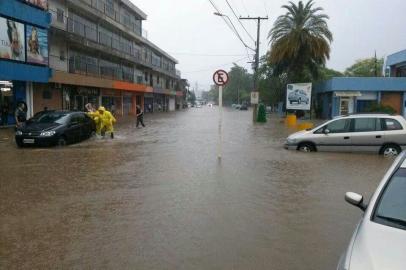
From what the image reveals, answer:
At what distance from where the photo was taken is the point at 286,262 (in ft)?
18.7

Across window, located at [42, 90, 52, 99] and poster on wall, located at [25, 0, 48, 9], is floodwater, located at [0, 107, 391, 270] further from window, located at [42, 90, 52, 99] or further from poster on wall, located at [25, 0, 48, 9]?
window, located at [42, 90, 52, 99]

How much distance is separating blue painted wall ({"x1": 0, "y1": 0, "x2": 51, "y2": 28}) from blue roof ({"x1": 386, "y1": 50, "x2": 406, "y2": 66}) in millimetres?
35117

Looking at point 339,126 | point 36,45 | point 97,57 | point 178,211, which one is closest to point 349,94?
point 97,57

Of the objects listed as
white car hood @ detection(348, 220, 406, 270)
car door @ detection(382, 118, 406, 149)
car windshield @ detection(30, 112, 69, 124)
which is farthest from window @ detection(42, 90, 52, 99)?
white car hood @ detection(348, 220, 406, 270)

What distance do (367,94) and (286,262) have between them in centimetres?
4557

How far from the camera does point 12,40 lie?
88.0ft

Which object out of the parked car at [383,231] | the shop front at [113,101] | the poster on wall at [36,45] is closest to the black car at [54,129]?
the poster on wall at [36,45]

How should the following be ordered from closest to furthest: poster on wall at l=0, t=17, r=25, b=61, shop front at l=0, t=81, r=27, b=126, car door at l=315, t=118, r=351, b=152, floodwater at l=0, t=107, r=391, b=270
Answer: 1. floodwater at l=0, t=107, r=391, b=270
2. car door at l=315, t=118, r=351, b=152
3. poster on wall at l=0, t=17, r=25, b=61
4. shop front at l=0, t=81, r=27, b=126

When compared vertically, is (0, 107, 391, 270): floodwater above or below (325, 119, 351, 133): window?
below

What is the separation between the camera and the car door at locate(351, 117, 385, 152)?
1656 cm

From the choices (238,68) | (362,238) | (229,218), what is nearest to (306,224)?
(229,218)

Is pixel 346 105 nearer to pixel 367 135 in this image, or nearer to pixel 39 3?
pixel 39 3

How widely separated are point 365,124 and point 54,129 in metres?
11.3

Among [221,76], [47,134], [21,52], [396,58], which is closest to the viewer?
[221,76]
